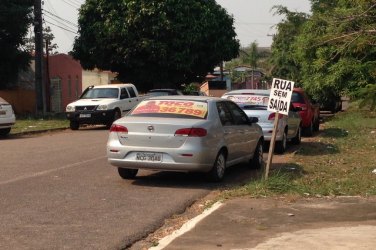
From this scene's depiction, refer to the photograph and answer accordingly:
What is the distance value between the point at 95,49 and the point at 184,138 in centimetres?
2711

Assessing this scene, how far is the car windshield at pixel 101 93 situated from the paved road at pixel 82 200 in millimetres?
10325

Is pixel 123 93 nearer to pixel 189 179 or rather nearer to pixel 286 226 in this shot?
pixel 189 179

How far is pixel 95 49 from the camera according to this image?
36.2 metres

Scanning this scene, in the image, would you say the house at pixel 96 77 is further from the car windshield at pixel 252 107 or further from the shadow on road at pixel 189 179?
the shadow on road at pixel 189 179

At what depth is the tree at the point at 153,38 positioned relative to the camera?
3469cm

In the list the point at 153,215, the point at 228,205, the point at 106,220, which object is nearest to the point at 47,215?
the point at 106,220

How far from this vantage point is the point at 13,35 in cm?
3097

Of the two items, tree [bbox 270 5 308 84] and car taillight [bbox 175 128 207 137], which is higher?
tree [bbox 270 5 308 84]

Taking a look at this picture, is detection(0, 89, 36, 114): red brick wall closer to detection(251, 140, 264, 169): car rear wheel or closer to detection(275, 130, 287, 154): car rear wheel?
detection(275, 130, 287, 154): car rear wheel

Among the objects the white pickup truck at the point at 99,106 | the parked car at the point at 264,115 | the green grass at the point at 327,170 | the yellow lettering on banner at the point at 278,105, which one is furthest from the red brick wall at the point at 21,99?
the yellow lettering on banner at the point at 278,105

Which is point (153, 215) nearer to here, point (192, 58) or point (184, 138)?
point (184, 138)

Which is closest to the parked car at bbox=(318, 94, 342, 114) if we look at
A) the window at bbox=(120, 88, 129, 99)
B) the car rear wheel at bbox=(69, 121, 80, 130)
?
the window at bbox=(120, 88, 129, 99)

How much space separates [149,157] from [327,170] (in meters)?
4.08

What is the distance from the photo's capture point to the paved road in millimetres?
6840
